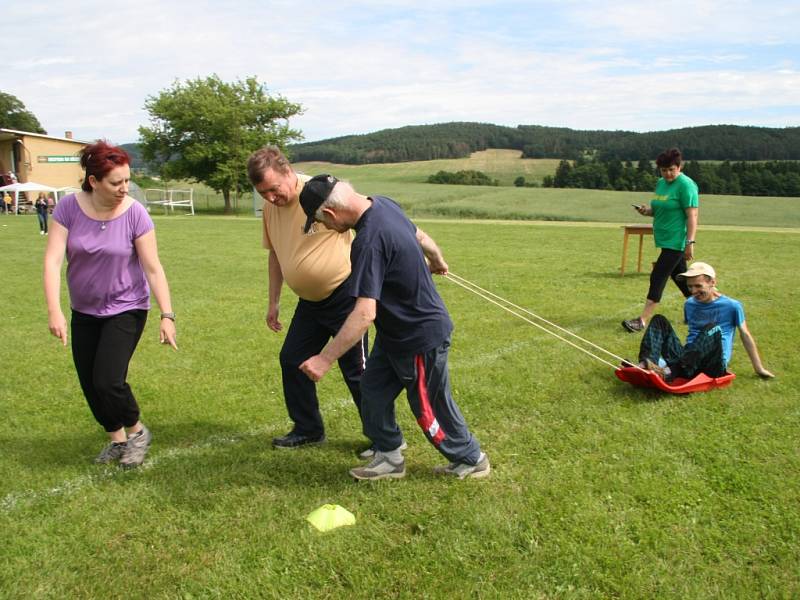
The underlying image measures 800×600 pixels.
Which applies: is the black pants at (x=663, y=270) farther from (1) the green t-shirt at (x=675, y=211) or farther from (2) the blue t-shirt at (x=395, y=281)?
(2) the blue t-shirt at (x=395, y=281)

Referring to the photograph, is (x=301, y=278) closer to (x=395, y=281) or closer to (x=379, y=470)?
(x=395, y=281)

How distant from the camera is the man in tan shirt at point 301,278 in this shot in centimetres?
401

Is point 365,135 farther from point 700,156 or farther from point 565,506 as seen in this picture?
point 565,506

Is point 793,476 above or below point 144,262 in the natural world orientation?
below

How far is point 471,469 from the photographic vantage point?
13.4ft

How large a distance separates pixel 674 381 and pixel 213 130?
5060 centimetres

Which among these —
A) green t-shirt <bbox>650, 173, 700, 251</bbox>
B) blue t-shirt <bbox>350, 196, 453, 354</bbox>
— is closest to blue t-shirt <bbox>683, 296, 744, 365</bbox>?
green t-shirt <bbox>650, 173, 700, 251</bbox>

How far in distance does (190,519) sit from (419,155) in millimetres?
88816

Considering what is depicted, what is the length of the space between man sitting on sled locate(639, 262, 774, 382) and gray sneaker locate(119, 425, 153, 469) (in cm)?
401

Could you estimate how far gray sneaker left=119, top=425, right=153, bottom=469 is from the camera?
4387 millimetres

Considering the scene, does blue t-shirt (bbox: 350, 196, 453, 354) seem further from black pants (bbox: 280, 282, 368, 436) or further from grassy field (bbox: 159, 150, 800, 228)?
grassy field (bbox: 159, 150, 800, 228)

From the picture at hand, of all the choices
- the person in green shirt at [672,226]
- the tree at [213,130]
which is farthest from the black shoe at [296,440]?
the tree at [213,130]

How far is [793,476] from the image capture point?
13.4ft

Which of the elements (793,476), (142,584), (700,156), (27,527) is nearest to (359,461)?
(142,584)
